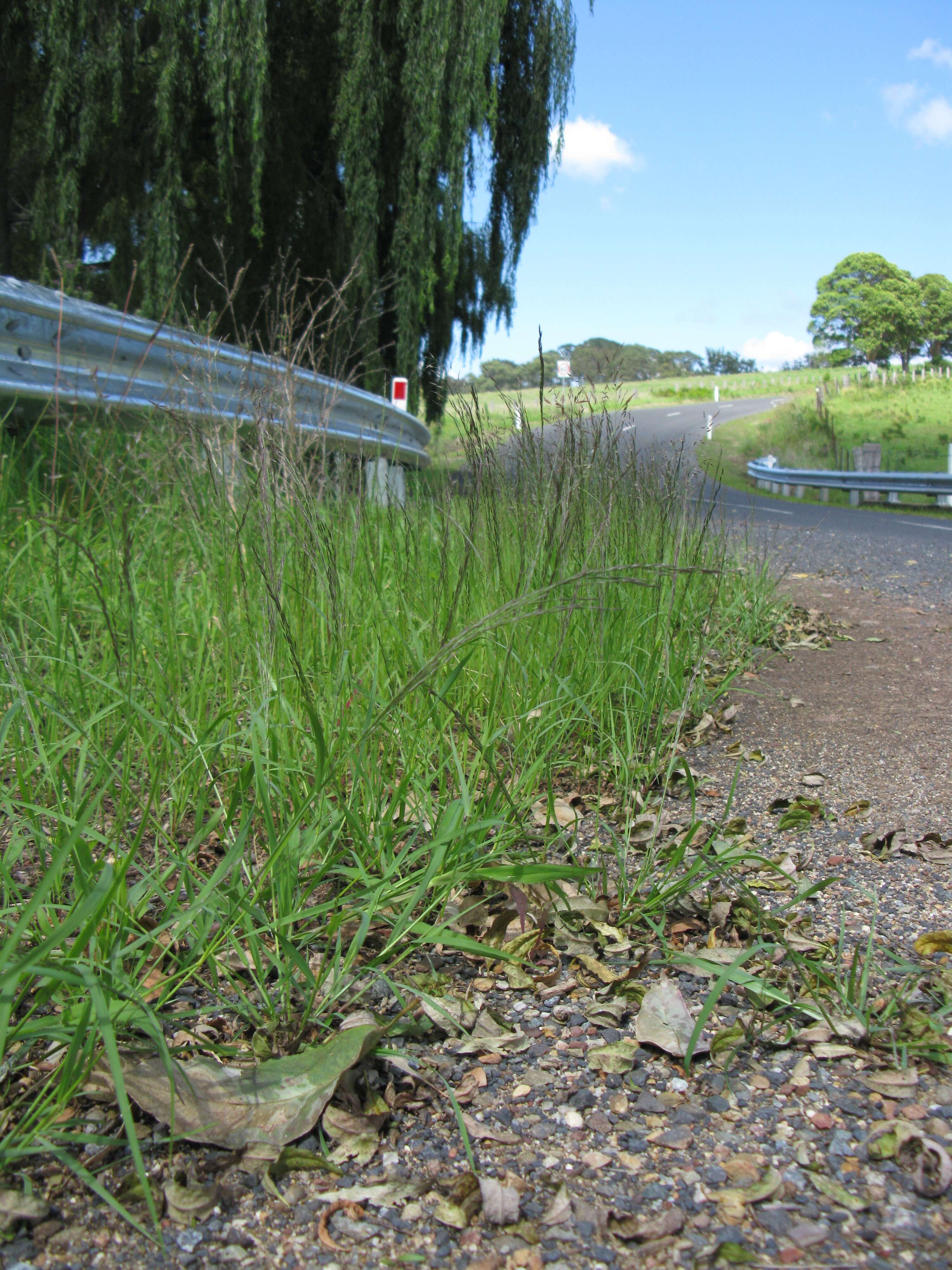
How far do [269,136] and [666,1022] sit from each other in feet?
27.9

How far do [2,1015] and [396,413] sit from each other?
6206 mm

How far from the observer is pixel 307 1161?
128 centimetres

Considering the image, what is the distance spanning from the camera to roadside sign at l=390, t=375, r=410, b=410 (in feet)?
27.6

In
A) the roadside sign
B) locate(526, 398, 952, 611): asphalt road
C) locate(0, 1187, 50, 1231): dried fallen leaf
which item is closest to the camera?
locate(0, 1187, 50, 1231): dried fallen leaf

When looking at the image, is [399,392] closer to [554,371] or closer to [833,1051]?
[554,371]

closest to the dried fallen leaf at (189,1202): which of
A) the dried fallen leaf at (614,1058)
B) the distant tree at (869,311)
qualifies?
the dried fallen leaf at (614,1058)

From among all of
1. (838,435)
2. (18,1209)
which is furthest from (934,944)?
(838,435)

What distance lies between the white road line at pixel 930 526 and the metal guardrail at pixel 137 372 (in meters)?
7.00

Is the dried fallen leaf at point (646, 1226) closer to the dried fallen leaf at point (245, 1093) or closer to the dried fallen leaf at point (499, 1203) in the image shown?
the dried fallen leaf at point (499, 1203)

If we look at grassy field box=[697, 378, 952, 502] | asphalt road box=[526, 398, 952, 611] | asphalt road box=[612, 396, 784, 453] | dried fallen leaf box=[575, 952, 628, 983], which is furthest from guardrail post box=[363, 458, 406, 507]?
grassy field box=[697, 378, 952, 502]

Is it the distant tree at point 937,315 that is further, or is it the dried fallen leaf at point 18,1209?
the distant tree at point 937,315

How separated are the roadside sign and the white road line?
591 cm

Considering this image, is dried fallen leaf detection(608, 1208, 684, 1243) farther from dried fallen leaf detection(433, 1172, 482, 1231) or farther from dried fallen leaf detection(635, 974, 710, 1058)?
dried fallen leaf detection(635, 974, 710, 1058)

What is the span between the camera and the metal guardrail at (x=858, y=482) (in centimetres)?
1312
